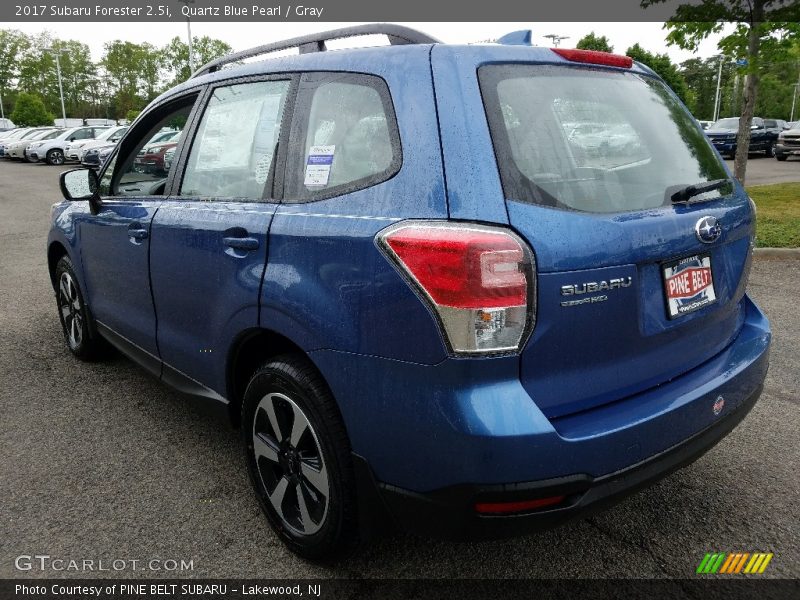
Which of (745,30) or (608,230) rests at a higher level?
(745,30)

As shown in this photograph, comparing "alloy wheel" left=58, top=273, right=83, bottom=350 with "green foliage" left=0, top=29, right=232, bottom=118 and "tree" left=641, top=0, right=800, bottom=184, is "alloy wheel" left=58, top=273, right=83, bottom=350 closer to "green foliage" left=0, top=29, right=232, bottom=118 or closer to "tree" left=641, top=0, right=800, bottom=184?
"tree" left=641, top=0, right=800, bottom=184

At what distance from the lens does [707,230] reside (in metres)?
2.21

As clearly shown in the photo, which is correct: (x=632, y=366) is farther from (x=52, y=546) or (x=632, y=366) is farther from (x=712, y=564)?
(x=52, y=546)

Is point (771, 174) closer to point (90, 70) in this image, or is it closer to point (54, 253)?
point (54, 253)

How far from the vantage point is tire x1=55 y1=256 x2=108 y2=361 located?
4.41 m

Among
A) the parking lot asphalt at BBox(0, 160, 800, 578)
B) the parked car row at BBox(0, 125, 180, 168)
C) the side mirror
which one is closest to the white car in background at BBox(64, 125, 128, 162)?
the parked car row at BBox(0, 125, 180, 168)

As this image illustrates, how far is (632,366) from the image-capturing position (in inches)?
81.0

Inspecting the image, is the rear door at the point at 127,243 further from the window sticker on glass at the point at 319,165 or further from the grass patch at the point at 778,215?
the grass patch at the point at 778,215

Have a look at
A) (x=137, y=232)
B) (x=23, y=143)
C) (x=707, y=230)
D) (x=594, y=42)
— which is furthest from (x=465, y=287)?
(x=594, y=42)

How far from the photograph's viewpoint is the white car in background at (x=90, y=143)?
2693cm

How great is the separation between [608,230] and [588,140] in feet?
1.33

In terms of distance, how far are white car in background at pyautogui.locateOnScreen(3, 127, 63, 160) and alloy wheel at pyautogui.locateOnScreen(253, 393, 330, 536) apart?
112ft

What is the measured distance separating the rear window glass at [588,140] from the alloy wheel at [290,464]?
1.10 metres

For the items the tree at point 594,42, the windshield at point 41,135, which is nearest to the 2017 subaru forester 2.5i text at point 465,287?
the windshield at point 41,135
